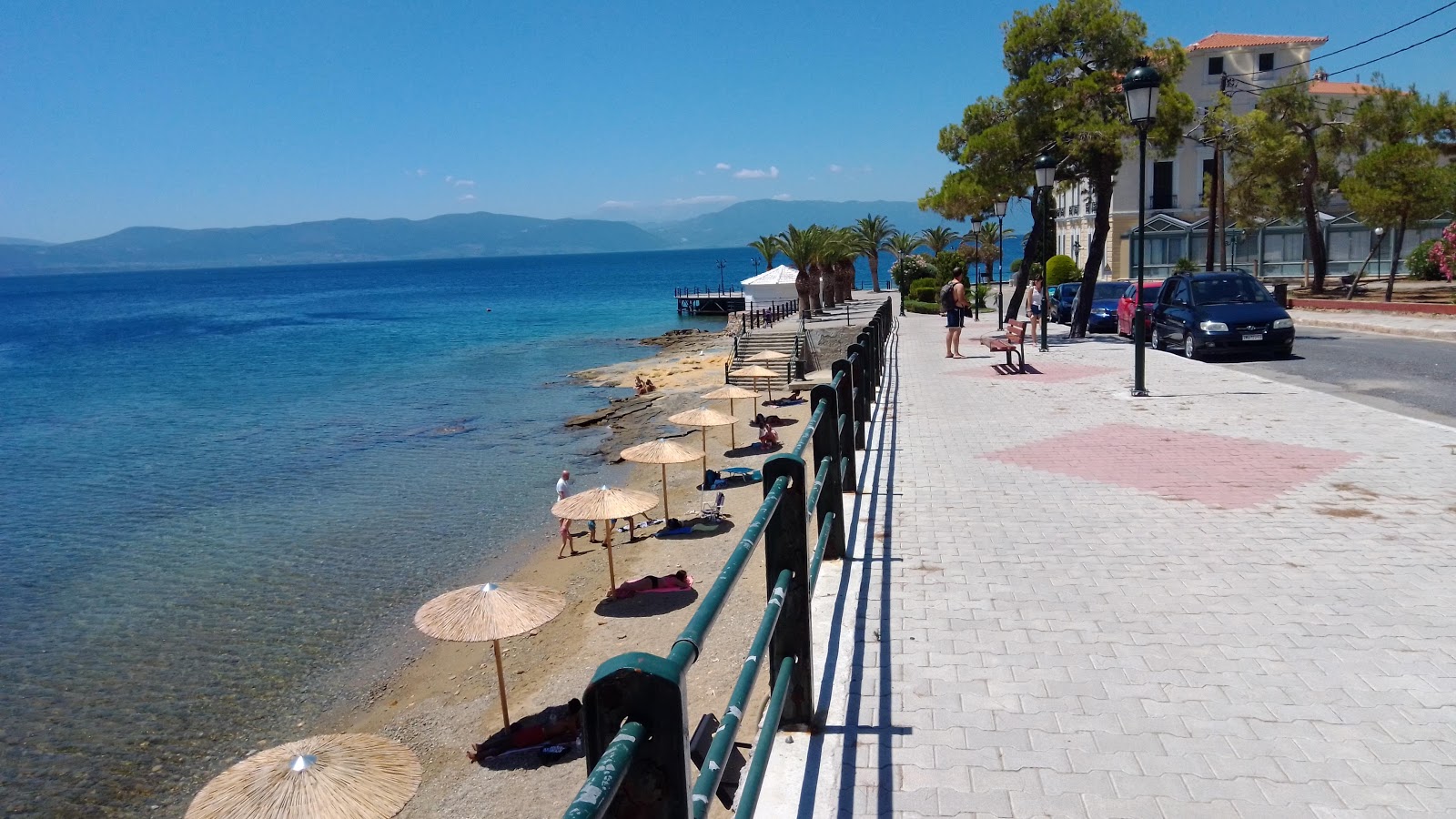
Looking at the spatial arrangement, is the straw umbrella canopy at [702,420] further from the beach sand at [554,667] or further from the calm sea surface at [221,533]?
the calm sea surface at [221,533]

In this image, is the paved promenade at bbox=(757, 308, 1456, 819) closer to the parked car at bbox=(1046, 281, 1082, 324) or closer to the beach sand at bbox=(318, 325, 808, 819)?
the beach sand at bbox=(318, 325, 808, 819)

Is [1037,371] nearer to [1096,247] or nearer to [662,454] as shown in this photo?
[662,454]

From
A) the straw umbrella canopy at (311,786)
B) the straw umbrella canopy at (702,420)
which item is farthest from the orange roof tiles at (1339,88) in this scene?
the straw umbrella canopy at (311,786)

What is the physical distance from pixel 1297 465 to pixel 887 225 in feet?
198

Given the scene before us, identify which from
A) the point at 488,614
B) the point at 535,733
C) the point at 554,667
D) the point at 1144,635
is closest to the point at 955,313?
Answer: the point at 554,667

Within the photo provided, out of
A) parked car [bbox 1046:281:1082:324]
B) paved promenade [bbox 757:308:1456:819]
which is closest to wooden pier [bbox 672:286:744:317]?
parked car [bbox 1046:281:1082:324]

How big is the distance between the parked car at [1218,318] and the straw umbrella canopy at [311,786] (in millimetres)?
16093

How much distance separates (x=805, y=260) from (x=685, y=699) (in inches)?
1796

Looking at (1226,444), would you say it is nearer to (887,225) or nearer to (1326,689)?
(1326,689)

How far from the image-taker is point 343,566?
15242 millimetres

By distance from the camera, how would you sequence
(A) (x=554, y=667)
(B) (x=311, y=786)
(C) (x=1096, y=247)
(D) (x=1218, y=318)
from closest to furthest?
(B) (x=311, y=786)
(A) (x=554, y=667)
(D) (x=1218, y=318)
(C) (x=1096, y=247)

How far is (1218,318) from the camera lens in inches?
702

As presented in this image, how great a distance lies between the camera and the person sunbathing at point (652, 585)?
39.2 ft

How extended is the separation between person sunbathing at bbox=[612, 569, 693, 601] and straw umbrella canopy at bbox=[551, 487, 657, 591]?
26 centimetres
